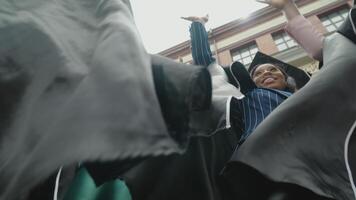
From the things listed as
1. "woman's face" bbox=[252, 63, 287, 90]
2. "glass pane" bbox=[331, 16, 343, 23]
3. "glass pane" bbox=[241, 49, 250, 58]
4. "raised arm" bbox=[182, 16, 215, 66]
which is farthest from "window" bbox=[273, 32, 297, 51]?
"raised arm" bbox=[182, 16, 215, 66]

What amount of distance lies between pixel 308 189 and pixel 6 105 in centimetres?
70

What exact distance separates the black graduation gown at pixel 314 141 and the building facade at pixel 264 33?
557 centimetres

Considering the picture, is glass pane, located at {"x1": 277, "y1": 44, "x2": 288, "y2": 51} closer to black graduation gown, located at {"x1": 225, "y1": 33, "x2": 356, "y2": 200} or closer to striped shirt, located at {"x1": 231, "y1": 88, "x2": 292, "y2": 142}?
striped shirt, located at {"x1": 231, "y1": 88, "x2": 292, "y2": 142}

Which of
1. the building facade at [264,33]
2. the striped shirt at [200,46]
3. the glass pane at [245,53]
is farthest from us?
the glass pane at [245,53]

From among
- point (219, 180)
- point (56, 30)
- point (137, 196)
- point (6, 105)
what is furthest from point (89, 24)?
point (219, 180)

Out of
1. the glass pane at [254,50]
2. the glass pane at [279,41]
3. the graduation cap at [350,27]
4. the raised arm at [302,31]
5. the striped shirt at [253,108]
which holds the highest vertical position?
the graduation cap at [350,27]

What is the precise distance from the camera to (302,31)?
1.81 m

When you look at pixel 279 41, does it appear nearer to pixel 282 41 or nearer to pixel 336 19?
pixel 282 41

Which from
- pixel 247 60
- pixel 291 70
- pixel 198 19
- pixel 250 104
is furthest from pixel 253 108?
pixel 247 60

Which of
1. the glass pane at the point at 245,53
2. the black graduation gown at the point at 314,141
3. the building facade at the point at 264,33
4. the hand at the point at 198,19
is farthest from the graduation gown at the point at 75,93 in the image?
the glass pane at the point at 245,53

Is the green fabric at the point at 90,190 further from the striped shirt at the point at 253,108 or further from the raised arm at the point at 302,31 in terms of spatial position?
the raised arm at the point at 302,31

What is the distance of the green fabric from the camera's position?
827 millimetres

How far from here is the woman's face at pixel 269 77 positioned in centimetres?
208

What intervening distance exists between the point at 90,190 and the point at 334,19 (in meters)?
7.49
